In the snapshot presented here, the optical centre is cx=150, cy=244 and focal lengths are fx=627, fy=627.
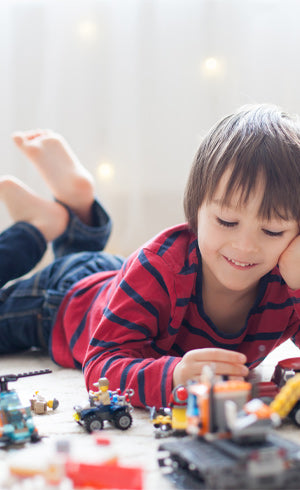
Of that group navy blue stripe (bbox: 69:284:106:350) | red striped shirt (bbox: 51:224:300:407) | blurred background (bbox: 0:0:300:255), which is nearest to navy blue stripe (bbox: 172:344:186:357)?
red striped shirt (bbox: 51:224:300:407)

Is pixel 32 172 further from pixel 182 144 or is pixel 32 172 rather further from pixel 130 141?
pixel 182 144

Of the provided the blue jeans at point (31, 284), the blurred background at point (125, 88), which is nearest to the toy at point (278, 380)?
the blue jeans at point (31, 284)

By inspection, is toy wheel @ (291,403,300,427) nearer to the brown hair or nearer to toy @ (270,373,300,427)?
toy @ (270,373,300,427)

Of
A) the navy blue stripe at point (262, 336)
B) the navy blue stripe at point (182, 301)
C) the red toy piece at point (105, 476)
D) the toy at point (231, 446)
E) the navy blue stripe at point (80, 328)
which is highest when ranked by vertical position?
the toy at point (231, 446)

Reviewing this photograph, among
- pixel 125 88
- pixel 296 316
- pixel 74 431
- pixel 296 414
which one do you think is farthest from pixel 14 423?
pixel 125 88

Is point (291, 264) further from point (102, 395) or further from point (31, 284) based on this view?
point (31, 284)

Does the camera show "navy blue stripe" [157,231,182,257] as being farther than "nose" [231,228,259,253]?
Yes

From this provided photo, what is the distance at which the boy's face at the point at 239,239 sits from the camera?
0.88 metres

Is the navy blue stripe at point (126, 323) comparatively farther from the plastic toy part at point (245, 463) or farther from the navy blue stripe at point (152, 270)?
the plastic toy part at point (245, 463)

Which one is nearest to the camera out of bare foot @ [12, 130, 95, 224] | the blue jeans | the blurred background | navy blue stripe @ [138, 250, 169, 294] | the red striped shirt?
the red striped shirt

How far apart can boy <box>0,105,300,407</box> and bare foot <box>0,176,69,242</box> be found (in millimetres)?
297

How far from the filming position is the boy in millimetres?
864

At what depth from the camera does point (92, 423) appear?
0.76m

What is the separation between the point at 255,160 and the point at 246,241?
116 millimetres
